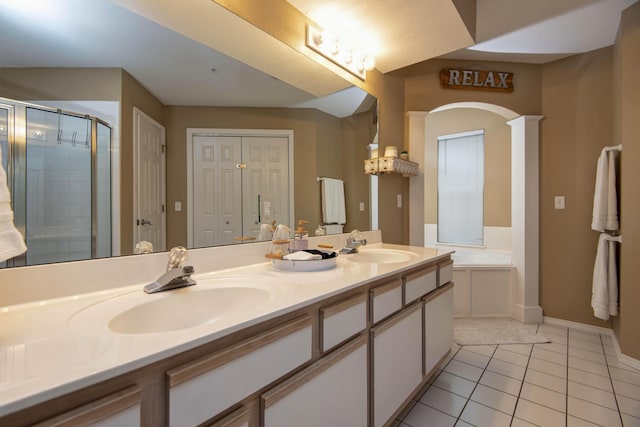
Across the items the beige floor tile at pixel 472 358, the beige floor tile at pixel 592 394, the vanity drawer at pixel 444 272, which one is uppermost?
the vanity drawer at pixel 444 272

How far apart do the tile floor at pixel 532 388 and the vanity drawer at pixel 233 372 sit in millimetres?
1074

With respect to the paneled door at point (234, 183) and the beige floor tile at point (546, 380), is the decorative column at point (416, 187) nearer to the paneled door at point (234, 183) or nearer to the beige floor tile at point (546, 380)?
the beige floor tile at point (546, 380)

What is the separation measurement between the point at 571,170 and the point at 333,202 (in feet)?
7.45

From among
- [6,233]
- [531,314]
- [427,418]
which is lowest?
[427,418]

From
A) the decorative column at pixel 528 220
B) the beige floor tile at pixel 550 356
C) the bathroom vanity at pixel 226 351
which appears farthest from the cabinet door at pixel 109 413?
the decorative column at pixel 528 220

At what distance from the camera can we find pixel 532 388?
5.82ft

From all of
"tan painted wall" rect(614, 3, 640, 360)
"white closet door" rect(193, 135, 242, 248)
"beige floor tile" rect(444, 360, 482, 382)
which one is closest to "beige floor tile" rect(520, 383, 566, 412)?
"beige floor tile" rect(444, 360, 482, 382)

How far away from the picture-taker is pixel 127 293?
943mm

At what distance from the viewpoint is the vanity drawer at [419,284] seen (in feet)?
4.76

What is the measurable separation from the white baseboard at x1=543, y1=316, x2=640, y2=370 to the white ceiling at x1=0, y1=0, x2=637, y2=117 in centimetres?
237

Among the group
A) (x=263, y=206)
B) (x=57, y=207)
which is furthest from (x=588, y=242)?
(x=57, y=207)

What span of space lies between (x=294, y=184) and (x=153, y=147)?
Result: 27.6 inches

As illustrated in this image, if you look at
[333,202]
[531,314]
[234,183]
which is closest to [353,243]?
[333,202]

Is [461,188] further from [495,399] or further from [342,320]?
[342,320]
